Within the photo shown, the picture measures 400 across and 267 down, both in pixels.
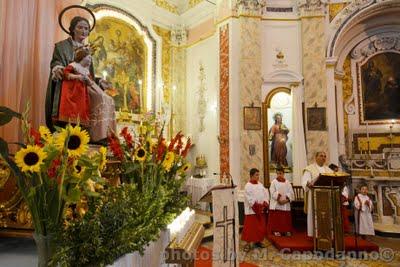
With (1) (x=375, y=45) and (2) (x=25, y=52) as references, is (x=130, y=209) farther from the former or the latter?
(1) (x=375, y=45)

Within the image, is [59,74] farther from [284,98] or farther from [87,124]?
[284,98]

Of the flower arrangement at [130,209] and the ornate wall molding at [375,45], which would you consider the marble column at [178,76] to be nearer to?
the ornate wall molding at [375,45]

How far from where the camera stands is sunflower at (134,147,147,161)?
220 cm

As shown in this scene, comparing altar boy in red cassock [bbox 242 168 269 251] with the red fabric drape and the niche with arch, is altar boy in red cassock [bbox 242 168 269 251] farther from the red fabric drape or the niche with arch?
the red fabric drape

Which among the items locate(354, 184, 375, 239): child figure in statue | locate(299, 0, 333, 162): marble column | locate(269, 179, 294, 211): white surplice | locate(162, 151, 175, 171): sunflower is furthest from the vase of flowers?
locate(299, 0, 333, 162): marble column

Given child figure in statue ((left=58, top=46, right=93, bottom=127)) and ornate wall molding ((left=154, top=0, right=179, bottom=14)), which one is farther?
ornate wall molding ((left=154, top=0, right=179, bottom=14))

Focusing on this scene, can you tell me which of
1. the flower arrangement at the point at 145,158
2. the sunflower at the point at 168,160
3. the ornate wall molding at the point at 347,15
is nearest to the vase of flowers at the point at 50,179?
the flower arrangement at the point at 145,158

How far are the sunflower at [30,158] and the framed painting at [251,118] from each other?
710cm

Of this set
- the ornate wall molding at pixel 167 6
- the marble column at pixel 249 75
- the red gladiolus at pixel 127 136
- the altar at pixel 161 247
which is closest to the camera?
the altar at pixel 161 247

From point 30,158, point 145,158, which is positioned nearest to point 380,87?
point 145,158

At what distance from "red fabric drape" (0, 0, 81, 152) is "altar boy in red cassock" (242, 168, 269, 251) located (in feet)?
13.8

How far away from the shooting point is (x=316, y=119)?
7996mm

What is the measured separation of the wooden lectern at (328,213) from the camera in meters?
5.18

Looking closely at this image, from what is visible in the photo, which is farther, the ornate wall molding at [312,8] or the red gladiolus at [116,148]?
the ornate wall molding at [312,8]
